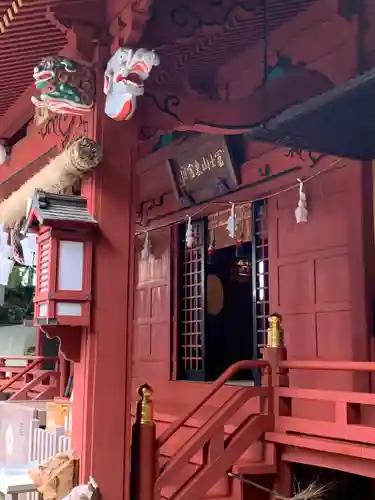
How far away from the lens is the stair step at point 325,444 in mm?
4828

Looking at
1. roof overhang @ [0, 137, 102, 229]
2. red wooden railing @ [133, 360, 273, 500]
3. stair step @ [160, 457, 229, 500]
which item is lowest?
stair step @ [160, 457, 229, 500]

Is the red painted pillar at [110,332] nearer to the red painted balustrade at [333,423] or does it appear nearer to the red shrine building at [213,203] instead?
the red shrine building at [213,203]

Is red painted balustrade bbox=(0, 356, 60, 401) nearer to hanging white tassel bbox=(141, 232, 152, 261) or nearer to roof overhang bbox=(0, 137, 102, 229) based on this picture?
hanging white tassel bbox=(141, 232, 152, 261)

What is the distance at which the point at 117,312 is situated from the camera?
4656mm

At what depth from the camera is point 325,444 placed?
16.9 ft

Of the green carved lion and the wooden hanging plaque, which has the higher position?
the wooden hanging plaque

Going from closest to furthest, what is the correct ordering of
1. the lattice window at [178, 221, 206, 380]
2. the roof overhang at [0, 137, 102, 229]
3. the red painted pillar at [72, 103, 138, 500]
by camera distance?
1. the red painted pillar at [72, 103, 138, 500]
2. the roof overhang at [0, 137, 102, 229]
3. the lattice window at [178, 221, 206, 380]

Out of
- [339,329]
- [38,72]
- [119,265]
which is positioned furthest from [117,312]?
[339,329]

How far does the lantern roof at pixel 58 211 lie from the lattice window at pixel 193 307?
4.54 meters

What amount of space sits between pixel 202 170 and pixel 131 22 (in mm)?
4138

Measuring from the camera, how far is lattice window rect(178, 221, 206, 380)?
30.0ft

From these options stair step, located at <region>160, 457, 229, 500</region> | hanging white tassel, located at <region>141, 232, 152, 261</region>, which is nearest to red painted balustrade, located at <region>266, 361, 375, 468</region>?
stair step, located at <region>160, 457, 229, 500</region>

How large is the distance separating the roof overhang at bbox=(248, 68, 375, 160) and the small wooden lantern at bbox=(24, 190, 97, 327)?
5.95 ft

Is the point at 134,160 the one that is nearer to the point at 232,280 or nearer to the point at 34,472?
the point at 34,472
